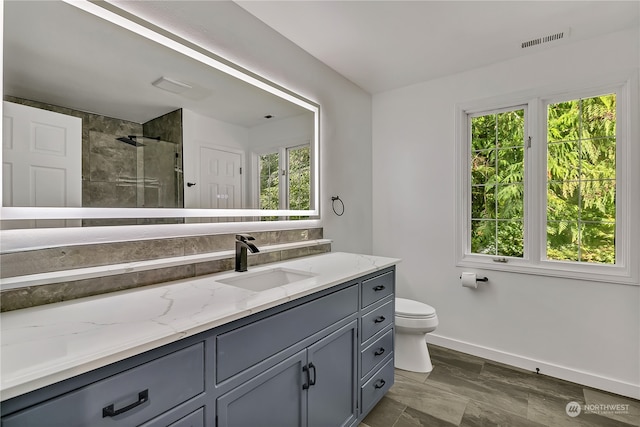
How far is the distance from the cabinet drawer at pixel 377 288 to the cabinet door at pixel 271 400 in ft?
1.86

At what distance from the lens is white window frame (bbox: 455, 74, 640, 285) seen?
2.09m

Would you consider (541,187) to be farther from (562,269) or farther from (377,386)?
(377,386)

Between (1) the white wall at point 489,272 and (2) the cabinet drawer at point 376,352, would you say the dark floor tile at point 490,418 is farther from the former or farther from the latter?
(1) the white wall at point 489,272

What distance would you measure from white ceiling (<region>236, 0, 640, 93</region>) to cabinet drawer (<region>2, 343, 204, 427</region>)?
1.91 m

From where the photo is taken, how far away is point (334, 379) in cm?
152

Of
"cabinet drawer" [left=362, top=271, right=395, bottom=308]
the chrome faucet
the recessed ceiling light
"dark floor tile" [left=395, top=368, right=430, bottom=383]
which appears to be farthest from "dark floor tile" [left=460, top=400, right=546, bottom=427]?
the recessed ceiling light

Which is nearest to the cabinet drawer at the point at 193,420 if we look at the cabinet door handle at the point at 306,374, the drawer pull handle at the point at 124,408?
the drawer pull handle at the point at 124,408

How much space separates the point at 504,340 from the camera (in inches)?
99.3

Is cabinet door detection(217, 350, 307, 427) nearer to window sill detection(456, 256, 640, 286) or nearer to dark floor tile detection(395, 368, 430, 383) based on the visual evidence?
dark floor tile detection(395, 368, 430, 383)

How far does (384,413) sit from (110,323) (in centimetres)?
170

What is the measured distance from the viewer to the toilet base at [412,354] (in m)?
2.39

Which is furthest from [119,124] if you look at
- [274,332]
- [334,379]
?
[334,379]

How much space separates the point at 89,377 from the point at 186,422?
12.8 inches

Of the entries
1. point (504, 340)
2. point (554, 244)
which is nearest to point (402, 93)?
point (554, 244)
